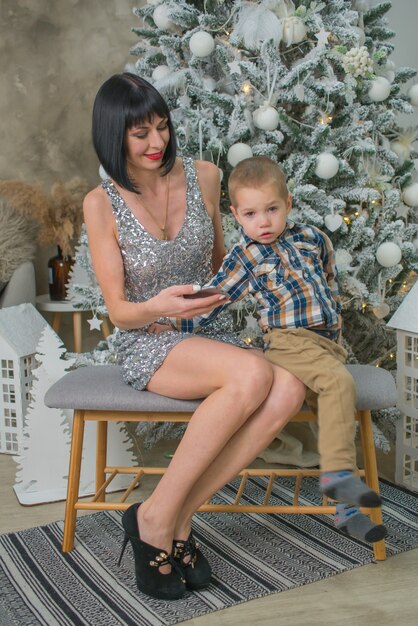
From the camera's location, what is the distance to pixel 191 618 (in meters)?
1.77

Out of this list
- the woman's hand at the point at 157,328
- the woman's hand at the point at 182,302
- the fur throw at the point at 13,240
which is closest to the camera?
the woman's hand at the point at 182,302

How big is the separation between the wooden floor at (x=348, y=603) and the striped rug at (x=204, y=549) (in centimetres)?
3

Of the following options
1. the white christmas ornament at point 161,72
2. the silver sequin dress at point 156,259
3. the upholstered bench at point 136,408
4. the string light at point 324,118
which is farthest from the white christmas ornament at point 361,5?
the upholstered bench at point 136,408

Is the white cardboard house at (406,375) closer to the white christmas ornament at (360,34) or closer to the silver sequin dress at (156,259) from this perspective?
the silver sequin dress at (156,259)

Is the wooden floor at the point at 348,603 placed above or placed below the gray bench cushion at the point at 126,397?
below

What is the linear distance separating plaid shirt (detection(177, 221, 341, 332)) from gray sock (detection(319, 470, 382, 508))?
443mm

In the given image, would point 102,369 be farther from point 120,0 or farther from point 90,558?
point 120,0

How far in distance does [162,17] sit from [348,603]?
2136 mm

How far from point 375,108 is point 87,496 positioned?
182 centimetres

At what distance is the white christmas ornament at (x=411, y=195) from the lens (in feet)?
9.74

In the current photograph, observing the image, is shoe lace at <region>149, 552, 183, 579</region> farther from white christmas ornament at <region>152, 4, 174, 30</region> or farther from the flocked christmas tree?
white christmas ornament at <region>152, 4, 174, 30</region>

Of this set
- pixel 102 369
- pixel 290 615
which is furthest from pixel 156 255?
pixel 290 615

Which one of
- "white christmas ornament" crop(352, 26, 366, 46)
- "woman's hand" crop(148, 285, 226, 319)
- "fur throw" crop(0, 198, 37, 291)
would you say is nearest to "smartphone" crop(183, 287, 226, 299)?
"woman's hand" crop(148, 285, 226, 319)

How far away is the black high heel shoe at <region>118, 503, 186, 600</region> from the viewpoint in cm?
183
